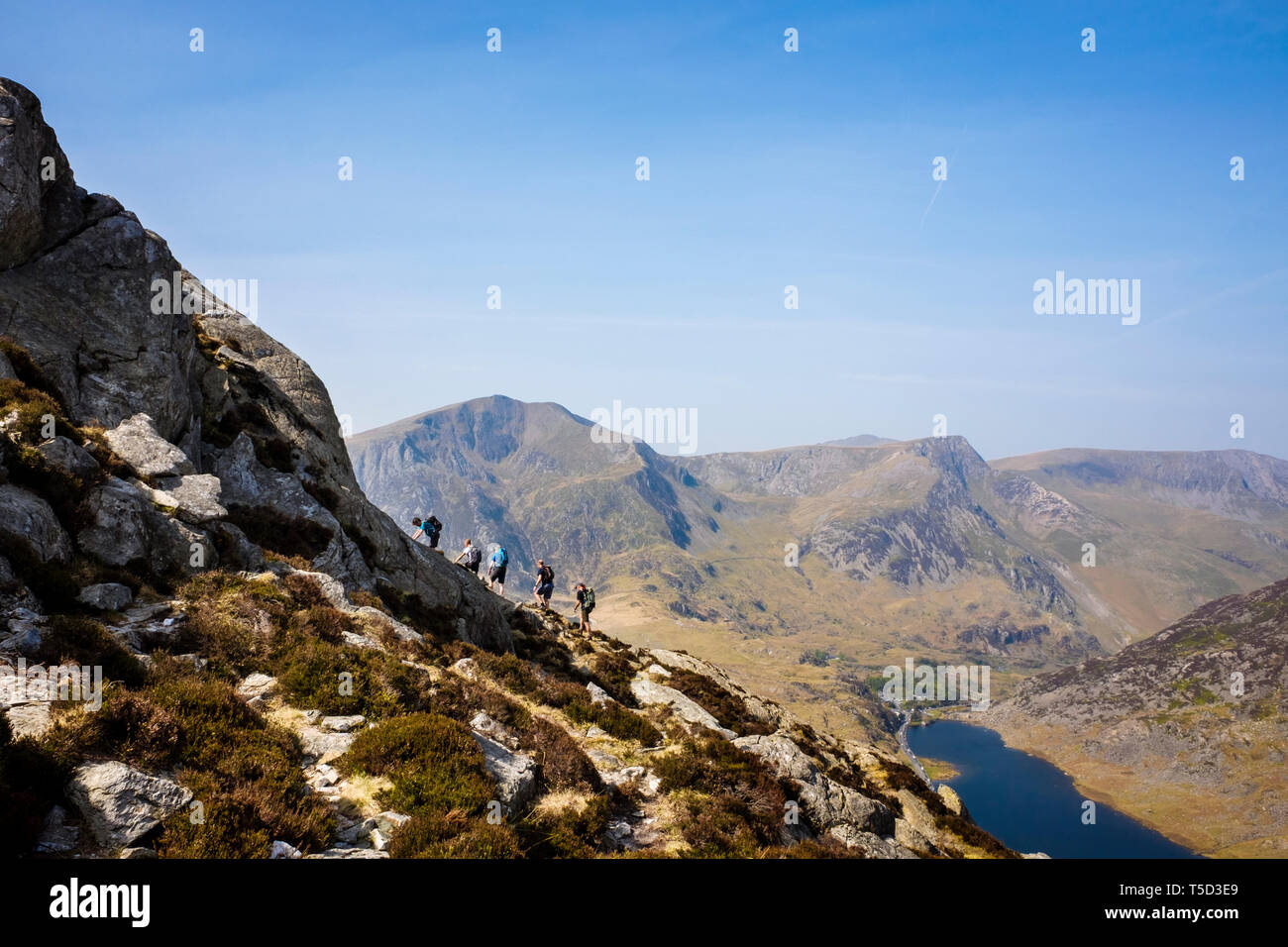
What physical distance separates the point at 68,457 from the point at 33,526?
3.10m

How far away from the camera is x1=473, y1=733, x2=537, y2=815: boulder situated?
1288 centimetres

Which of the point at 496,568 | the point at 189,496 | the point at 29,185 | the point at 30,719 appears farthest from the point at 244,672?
the point at 496,568

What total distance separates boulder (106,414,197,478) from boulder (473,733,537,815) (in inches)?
556

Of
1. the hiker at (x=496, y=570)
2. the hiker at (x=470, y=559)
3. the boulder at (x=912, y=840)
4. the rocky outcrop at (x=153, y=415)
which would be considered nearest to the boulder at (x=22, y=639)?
the rocky outcrop at (x=153, y=415)

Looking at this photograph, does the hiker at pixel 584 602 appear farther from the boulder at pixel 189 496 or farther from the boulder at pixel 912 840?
the boulder at pixel 189 496

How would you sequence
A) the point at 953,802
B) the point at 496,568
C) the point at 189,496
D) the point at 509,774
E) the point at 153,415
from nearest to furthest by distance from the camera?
1. the point at 509,774
2. the point at 189,496
3. the point at 153,415
4. the point at 953,802
5. the point at 496,568

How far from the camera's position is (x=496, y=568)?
131ft

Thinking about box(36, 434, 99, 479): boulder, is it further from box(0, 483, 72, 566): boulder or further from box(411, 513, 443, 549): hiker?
box(411, 513, 443, 549): hiker

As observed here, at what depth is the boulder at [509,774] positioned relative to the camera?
12.9 m

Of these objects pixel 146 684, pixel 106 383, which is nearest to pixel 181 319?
pixel 106 383

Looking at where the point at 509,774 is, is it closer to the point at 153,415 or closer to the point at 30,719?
the point at 30,719

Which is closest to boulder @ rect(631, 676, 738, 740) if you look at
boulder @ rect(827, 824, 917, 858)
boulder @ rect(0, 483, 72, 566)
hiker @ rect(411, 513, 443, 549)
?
boulder @ rect(827, 824, 917, 858)

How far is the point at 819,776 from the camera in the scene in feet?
72.1
